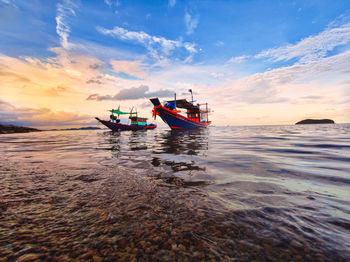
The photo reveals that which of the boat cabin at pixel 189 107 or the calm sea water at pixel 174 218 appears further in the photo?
the boat cabin at pixel 189 107

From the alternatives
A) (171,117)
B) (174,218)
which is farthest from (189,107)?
(174,218)

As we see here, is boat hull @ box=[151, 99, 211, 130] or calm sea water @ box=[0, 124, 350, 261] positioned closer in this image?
calm sea water @ box=[0, 124, 350, 261]

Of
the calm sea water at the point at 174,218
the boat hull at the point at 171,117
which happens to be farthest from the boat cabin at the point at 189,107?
the calm sea water at the point at 174,218

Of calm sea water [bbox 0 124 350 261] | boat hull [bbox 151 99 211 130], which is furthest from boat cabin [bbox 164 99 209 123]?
calm sea water [bbox 0 124 350 261]

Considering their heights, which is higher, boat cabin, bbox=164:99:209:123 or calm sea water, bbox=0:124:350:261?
boat cabin, bbox=164:99:209:123

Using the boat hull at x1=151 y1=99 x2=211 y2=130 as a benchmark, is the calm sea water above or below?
below

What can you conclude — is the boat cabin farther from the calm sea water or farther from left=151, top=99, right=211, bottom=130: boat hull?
the calm sea water

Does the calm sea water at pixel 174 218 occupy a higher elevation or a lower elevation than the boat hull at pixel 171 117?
lower

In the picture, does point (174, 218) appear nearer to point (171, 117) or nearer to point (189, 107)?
point (171, 117)

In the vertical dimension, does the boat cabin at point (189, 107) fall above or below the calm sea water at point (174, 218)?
above

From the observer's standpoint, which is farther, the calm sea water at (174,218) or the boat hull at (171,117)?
the boat hull at (171,117)

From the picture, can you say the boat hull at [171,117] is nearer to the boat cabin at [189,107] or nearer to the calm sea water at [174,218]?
the boat cabin at [189,107]

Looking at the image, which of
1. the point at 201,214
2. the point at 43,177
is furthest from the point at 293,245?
the point at 43,177

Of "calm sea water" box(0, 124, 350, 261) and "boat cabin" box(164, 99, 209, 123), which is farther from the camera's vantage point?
"boat cabin" box(164, 99, 209, 123)
